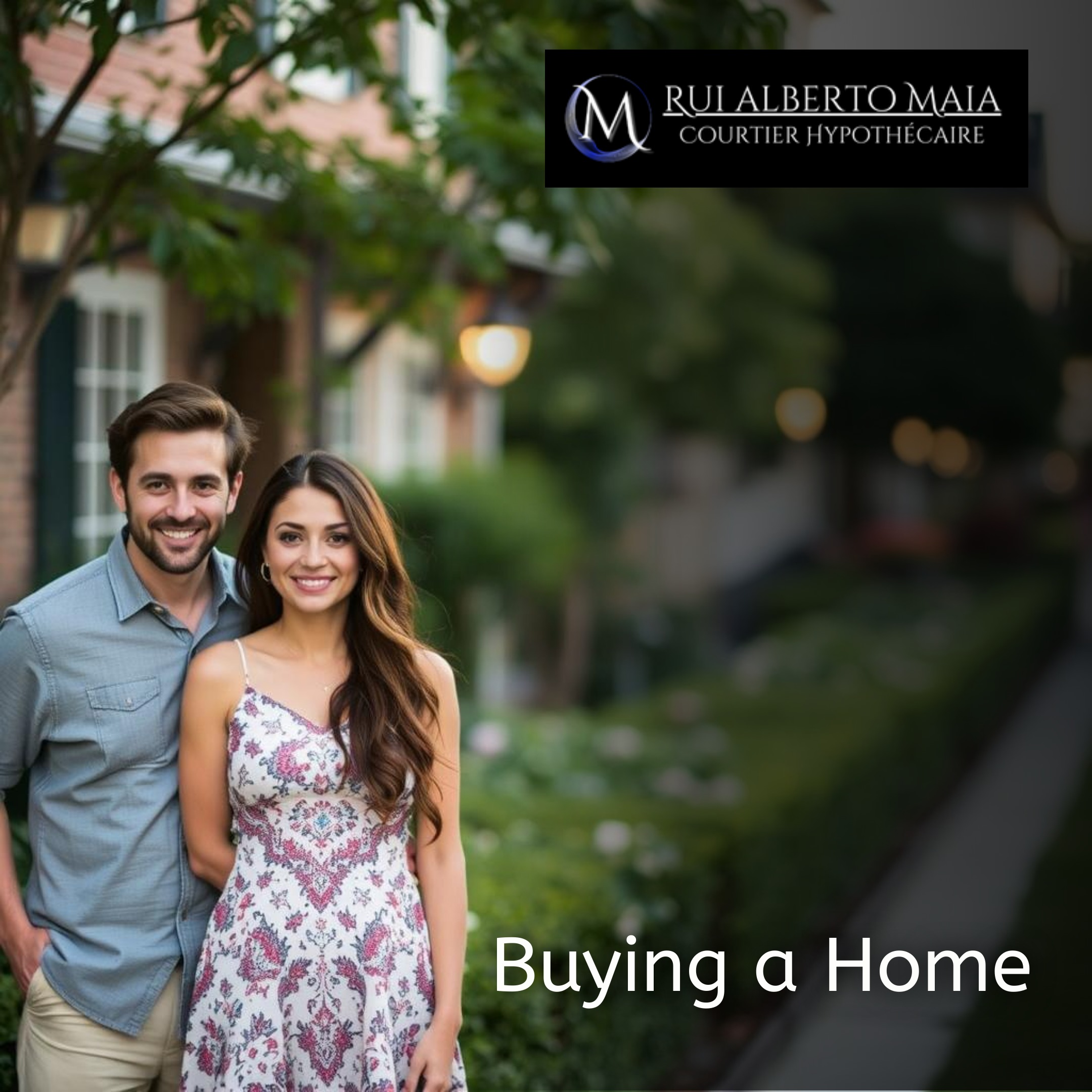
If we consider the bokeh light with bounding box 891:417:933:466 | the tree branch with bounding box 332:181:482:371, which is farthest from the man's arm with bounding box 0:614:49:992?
the bokeh light with bounding box 891:417:933:466

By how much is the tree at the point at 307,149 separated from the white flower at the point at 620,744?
3.76m

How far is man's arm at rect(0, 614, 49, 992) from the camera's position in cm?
301

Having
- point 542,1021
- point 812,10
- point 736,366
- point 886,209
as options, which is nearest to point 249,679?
point 542,1021

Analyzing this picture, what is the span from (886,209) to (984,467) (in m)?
9.98

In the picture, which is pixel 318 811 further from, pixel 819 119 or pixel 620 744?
pixel 620 744

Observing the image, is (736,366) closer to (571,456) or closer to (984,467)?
Result: (571,456)

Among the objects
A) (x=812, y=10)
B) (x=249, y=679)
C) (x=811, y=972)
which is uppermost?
(x=812, y=10)

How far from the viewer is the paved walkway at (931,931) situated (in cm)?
670

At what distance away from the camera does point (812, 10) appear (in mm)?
5250

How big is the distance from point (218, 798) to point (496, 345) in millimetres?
8737

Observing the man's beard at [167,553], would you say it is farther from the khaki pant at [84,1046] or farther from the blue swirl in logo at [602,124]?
the blue swirl in logo at [602,124]

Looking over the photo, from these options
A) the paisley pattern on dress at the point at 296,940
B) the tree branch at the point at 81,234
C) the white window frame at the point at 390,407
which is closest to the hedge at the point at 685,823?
the paisley pattern on dress at the point at 296,940

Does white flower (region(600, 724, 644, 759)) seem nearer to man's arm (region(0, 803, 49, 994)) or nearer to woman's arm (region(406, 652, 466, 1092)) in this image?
woman's arm (region(406, 652, 466, 1092))

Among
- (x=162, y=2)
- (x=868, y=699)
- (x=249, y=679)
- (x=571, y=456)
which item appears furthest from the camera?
(x=571, y=456)
